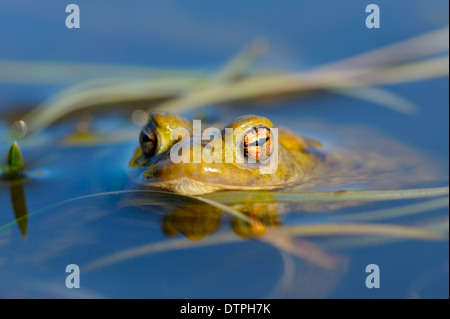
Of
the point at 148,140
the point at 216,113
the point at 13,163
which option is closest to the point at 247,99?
the point at 216,113

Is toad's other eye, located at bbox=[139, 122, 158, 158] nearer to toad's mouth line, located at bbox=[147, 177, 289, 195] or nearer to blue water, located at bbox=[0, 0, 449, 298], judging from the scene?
blue water, located at bbox=[0, 0, 449, 298]

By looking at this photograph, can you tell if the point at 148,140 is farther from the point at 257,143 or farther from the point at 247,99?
the point at 247,99

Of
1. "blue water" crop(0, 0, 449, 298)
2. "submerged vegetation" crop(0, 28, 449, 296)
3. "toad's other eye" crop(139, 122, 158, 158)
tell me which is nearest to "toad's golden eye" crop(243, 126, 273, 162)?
"submerged vegetation" crop(0, 28, 449, 296)

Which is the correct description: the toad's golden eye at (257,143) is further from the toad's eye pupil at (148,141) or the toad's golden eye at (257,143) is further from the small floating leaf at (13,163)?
the small floating leaf at (13,163)

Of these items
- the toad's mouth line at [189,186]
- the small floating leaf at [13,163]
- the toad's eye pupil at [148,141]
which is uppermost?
the toad's eye pupil at [148,141]

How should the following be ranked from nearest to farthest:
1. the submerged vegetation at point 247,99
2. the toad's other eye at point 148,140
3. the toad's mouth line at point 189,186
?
the submerged vegetation at point 247,99 → the toad's mouth line at point 189,186 → the toad's other eye at point 148,140

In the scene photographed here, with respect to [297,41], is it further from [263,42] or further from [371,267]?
[371,267]

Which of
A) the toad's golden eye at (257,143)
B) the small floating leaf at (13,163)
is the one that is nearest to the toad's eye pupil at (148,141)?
the toad's golden eye at (257,143)
